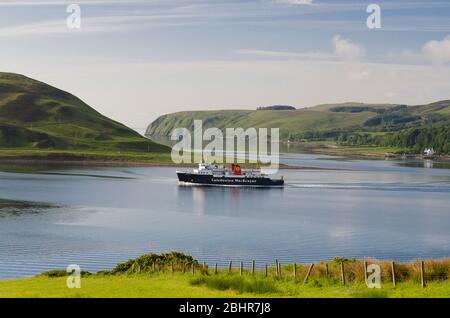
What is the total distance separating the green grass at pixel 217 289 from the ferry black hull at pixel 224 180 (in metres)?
123

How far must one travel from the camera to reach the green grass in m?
33.7

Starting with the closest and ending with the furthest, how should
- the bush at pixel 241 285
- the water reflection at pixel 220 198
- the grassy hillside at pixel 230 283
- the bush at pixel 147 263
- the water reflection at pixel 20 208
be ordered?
the grassy hillside at pixel 230 283
the bush at pixel 241 285
the bush at pixel 147 263
the water reflection at pixel 20 208
the water reflection at pixel 220 198

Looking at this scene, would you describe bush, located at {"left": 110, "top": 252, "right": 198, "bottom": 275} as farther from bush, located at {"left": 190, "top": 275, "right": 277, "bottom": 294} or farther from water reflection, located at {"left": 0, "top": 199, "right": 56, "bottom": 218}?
water reflection, located at {"left": 0, "top": 199, "right": 56, "bottom": 218}

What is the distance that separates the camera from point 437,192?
151625 millimetres

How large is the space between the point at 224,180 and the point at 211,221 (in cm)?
6735

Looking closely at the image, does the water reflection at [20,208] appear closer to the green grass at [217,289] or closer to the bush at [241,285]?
the green grass at [217,289]

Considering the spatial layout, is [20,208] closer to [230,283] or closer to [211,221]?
[211,221]

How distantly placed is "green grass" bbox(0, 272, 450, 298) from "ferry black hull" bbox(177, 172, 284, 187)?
404 ft

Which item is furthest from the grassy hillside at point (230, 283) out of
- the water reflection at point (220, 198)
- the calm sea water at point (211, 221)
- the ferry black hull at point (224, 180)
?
the ferry black hull at point (224, 180)

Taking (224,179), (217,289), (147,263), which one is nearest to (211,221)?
(147,263)

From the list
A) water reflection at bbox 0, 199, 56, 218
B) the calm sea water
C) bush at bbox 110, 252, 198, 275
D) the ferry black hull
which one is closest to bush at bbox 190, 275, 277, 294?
bush at bbox 110, 252, 198, 275

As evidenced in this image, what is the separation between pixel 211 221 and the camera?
99.4 meters

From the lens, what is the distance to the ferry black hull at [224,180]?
16450cm
